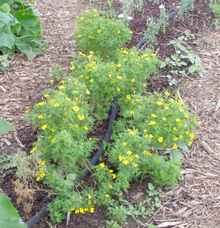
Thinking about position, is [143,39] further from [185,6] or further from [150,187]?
[150,187]

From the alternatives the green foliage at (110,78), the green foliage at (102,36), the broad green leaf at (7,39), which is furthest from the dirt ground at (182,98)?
the green foliage at (110,78)

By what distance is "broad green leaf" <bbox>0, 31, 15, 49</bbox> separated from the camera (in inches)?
152

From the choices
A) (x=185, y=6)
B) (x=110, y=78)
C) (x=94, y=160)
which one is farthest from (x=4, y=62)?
(x=185, y=6)

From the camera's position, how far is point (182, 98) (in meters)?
3.93

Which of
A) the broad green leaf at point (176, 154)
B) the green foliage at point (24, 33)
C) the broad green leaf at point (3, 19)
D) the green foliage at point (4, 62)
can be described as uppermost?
the broad green leaf at point (3, 19)

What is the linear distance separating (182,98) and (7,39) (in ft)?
7.72

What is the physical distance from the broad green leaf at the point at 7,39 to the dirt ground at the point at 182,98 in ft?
0.95

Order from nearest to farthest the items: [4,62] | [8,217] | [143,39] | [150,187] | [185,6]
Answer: [8,217]
[150,187]
[4,62]
[143,39]
[185,6]

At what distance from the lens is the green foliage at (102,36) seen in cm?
350

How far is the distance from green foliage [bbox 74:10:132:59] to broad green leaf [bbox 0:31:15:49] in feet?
2.92

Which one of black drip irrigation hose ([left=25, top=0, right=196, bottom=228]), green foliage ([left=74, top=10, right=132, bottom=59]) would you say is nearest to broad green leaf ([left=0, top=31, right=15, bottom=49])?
green foliage ([left=74, top=10, right=132, bottom=59])

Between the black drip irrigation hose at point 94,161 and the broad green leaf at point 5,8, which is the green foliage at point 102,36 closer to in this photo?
A: the black drip irrigation hose at point 94,161

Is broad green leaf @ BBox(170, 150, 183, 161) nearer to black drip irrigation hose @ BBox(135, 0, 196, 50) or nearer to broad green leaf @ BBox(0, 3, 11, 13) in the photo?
black drip irrigation hose @ BBox(135, 0, 196, 50)

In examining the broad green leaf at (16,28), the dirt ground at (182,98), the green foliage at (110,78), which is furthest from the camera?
the broad green leaf at (16,28)
